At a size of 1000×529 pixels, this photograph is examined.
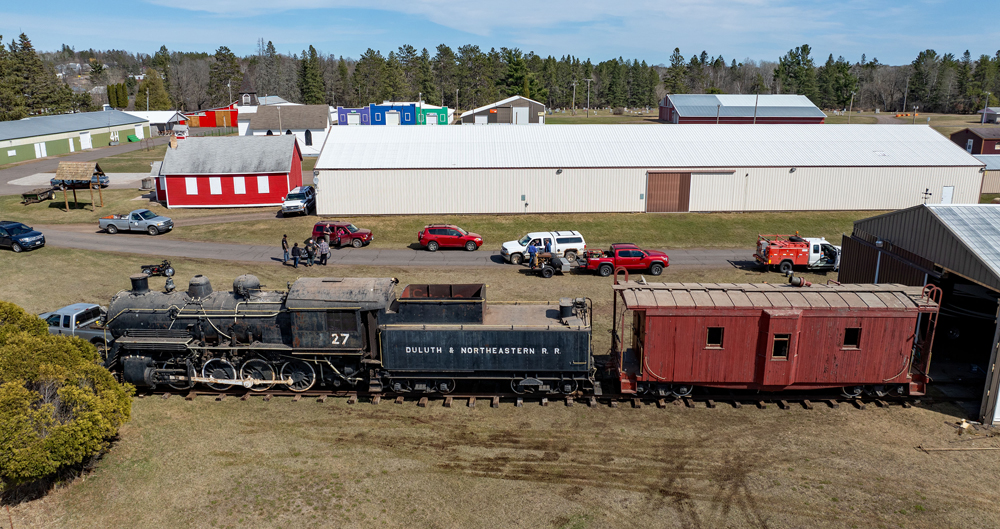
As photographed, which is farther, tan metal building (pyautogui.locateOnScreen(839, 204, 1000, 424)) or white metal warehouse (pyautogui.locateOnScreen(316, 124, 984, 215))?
white metal warehouse (pyautogui.locateOnScreen(316, 124, 984, 215))

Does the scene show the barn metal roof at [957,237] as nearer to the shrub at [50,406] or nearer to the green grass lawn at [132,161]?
the shrub at [50,406]

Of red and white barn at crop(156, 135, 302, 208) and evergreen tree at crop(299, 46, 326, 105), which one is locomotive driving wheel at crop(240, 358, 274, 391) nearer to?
red and white barn at crop(156, 135, 302, 208)

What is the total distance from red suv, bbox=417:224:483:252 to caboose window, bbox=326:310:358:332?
844 inches

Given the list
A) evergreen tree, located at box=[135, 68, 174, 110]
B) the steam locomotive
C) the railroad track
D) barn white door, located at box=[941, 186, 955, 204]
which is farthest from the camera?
evergreen tree, located at box=[135, 68, 174, 110]

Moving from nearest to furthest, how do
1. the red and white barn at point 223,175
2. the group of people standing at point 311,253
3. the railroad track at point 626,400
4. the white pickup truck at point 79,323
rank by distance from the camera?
the railroad track at point 626,400
the white pickup truck at point 79,323
the group of people standing at point 311,253
the red and white barn at point 223,175

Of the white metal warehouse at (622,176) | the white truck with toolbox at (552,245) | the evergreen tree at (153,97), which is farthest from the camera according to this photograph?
the evergreen tree at (153,97)

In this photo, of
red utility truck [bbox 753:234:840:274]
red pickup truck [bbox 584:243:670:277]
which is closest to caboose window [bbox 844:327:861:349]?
red pickup truck [bbox 584:243:670:277]

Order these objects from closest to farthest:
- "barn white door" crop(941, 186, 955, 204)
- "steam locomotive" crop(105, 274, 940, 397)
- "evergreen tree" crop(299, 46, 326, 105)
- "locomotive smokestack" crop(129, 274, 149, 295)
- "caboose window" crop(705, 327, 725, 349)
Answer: "steam locomotive" crop(105, 274, 940, 397)
"caboose window" crop(705, 327, 725, 349)
"locomotive smokestack" crop(129, 274, 149, 295)
"barn white door" crop(941, 186, 955, 204)
"evergreen tree" crop(299, 46, 326, 105)

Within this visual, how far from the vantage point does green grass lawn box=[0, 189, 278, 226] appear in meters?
48.3

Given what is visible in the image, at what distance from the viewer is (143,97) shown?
427 ft

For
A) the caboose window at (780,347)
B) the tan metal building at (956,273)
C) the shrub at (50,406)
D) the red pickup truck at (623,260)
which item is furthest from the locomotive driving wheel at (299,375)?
the tan metal building at (956,273)

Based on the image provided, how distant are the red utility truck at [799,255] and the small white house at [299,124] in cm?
6235

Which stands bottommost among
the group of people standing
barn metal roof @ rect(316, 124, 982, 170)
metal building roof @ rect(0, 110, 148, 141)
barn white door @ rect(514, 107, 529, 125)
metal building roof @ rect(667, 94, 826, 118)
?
the group of people standing

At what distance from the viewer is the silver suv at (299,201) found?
48562 millimetres
